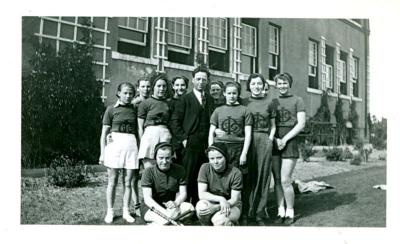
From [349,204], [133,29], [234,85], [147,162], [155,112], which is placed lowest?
[349,204]

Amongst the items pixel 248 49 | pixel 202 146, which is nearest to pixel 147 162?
pixel 202 146

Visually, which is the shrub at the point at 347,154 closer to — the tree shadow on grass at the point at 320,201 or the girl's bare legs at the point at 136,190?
the tree shadow on grass at the point at 320,201

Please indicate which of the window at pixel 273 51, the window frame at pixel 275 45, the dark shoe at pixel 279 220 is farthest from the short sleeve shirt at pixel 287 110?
the dark shoe at pixel 279 220

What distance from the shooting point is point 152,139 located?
3279 millimetres

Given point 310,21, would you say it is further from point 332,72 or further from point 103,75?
point 103,75

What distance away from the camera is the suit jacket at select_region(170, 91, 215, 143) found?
3281 millimetres

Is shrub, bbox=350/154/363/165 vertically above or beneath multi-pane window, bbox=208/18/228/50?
beneath

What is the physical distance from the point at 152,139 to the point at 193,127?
35 cm

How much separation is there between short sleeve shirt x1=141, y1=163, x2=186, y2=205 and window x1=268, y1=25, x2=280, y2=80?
118 centimetres

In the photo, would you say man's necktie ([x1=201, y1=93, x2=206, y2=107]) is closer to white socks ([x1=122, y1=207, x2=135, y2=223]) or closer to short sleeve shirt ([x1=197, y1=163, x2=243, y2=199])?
short sleeve shirt ([x1=197, y1=163, x2=243, y2=199])

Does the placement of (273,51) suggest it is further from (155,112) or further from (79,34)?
(79,34)

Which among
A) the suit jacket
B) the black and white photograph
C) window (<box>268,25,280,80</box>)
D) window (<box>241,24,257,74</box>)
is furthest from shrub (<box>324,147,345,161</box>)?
the suit jacket

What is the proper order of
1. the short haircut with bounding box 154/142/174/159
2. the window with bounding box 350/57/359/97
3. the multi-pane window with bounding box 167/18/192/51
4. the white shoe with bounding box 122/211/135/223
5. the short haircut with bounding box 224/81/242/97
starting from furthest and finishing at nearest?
the window with bounding box 350/57/359/97
the multi-pane window with bounding box 167/18/192/51
the white shoe with bounding box 122/211/135/223
the short haircut with bounding box 224/81/242/97
the short haircut with bounding box 154/142/174/159
